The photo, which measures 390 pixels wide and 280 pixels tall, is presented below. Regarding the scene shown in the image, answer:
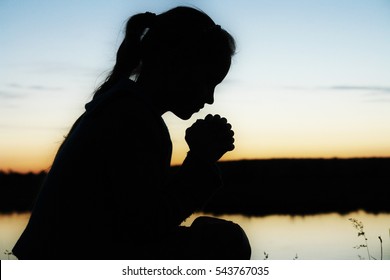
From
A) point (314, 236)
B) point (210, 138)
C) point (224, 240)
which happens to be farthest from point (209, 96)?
point (314, 236)

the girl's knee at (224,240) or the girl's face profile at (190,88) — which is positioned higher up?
the girl's face profile at (190,88)

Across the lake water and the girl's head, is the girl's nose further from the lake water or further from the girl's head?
the lake water

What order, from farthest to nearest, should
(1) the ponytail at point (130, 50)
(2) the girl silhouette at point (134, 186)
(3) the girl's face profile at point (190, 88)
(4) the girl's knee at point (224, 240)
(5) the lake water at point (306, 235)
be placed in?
1. (5) the lake water at point (306, 235)
2. (1) the ponytail at point (130, 50)
3. (3) the girl's face profile at point (190, 88)
4. (4) the girl's knee at point (224, 240)
5. (2) the girl silhouette at point (134, 186)

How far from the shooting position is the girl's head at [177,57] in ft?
6.15

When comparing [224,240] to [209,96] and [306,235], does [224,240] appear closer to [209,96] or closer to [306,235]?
[209,96]

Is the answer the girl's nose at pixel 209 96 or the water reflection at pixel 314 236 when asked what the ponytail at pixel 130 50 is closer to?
the girl's nose at pixel 209 96

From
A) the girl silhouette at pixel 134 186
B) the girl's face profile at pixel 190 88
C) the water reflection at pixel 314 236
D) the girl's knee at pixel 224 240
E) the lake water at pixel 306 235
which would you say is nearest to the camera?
the girl silhouette at pixel 134 186

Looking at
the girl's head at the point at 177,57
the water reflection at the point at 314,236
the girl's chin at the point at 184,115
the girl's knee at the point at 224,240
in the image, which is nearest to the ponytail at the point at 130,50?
the girl's head at the point at 177,57

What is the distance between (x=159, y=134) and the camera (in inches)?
66.0

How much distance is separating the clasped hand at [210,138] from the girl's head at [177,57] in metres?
0.08

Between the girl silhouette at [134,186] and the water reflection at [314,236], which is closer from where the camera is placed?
the girl silhouette at [134,186]

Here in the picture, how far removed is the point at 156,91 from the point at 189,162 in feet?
0.91

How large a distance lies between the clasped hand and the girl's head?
0.08m

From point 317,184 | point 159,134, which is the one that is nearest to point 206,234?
point 159,134
